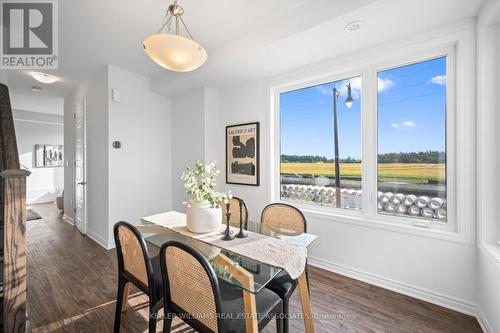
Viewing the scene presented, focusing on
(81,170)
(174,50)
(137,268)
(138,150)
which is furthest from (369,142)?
(81,170)

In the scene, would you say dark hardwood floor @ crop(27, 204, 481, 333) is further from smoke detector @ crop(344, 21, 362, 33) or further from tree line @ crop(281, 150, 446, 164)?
smoke detector @ crop(344, 21, 362, 33)

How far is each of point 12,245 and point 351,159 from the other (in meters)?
2.86

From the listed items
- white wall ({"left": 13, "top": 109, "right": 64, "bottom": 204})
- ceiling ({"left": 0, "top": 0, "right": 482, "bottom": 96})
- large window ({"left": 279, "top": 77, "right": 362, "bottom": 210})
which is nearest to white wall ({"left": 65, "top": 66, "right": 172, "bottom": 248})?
ceiling ({"left": 0, "top": 0, "right": 482, "bottom": 96})

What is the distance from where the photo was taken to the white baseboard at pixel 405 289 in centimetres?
183

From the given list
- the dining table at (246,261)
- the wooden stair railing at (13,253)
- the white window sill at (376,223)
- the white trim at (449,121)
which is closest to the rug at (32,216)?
the dining table at (246,261)

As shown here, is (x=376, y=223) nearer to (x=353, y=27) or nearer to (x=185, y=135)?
(x=353, y=27)

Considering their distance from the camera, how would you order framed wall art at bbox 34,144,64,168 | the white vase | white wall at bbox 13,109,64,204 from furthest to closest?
framed wall art at bbox 34,144,64,168, white wall at bbox 13,109,64,204, the white vase

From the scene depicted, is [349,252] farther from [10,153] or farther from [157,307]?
[10,153]

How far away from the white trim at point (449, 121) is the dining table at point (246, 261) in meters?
1.06

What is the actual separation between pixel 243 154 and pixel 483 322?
285 centimetres

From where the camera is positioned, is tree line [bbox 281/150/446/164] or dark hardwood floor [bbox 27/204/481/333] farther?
tree line [bbox 281/150/446/164]

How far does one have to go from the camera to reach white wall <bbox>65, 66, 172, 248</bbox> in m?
3.20

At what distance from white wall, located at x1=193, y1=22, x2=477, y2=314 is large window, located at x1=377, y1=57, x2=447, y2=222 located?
0.24 metres

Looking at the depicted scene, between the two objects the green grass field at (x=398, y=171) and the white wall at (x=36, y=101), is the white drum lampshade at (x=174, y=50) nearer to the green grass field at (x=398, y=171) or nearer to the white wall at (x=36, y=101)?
the green grass field at (x=398, y=171)
